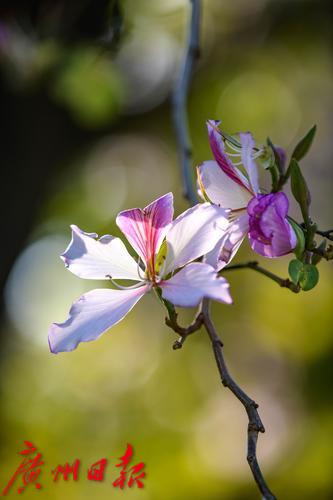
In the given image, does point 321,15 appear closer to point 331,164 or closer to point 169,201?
point 331,164

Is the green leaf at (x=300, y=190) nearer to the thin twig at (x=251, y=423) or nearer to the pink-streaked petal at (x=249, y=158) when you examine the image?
the pink-streaked petal at (x=249, y=158)

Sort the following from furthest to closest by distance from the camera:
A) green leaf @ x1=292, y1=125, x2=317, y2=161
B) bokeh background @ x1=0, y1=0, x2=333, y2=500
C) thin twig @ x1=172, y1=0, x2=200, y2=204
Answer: bokeh background @ x1=0, y1=0, x2=333, y2=500 → thin twig @ x1=172, y1=0, x2=200, y2=204 → green leaf @ x1=292, y1=125, x2=317, y2=161

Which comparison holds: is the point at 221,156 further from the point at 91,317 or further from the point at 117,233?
the point at 117,233

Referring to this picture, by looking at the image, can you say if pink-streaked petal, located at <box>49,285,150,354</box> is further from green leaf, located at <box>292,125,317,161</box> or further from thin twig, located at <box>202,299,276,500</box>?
green leaf, located at <box>292,125,317,161</box>

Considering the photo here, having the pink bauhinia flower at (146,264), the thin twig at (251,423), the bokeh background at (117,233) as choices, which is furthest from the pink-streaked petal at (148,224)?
the bokeh background at (117,233)

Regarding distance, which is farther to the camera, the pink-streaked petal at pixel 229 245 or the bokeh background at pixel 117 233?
the bokeh background at pixel 117 233

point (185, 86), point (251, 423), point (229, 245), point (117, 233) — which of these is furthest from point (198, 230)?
point (117, 233)

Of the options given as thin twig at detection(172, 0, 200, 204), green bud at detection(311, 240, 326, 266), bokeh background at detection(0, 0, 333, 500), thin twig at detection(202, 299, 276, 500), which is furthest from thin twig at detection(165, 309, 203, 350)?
bokeh background at detection(0, 0, 333, 500)
